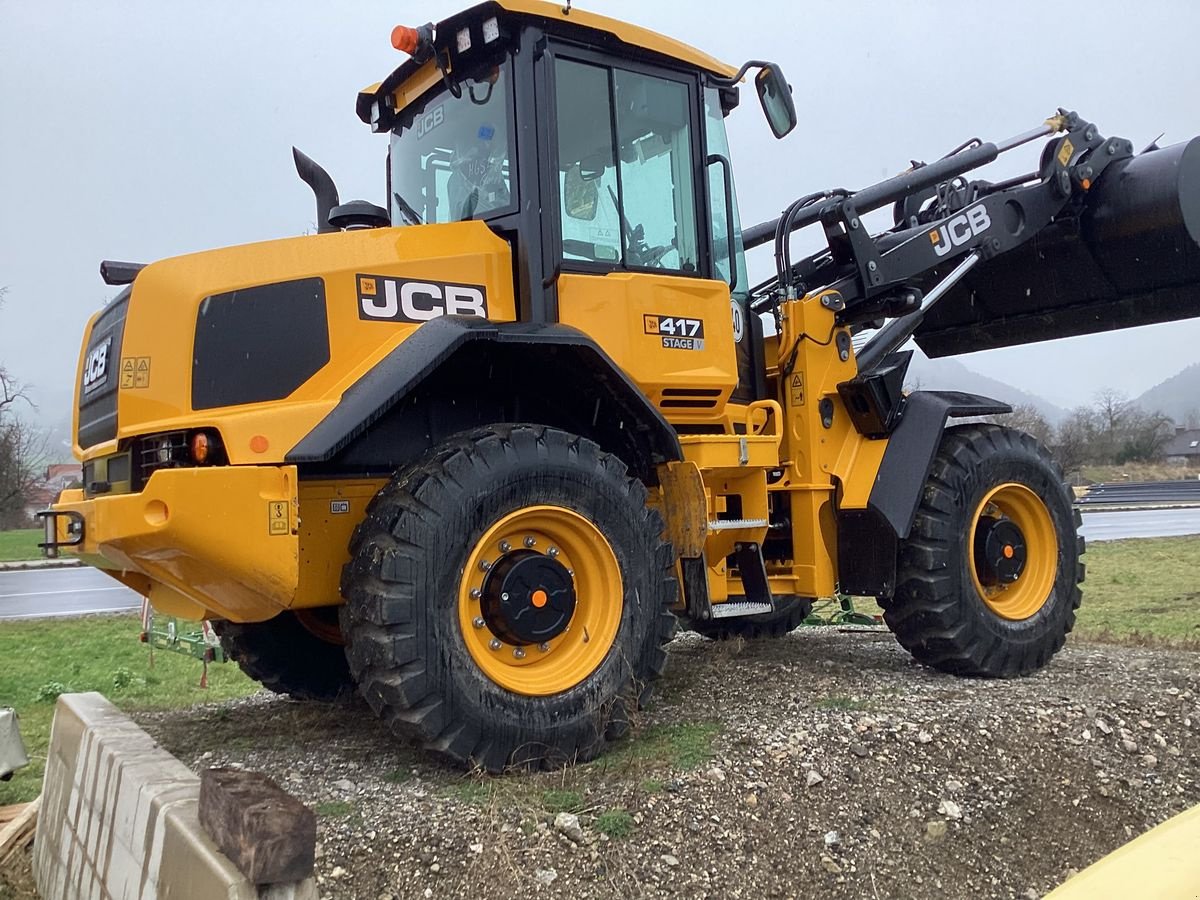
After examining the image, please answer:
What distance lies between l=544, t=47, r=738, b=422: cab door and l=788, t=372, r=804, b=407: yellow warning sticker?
0.75 meters

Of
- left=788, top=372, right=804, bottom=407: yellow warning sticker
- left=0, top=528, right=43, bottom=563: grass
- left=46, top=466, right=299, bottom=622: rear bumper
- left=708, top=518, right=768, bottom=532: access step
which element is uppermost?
left=788, top=372, right=804, bottom=407: yellow warning sticker

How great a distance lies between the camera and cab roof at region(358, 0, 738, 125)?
461cm

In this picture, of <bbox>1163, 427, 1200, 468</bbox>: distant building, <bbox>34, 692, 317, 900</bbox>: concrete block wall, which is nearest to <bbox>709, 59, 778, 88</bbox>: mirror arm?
<bbox>34, 692, 317, 900</bbox>: concrete block wall

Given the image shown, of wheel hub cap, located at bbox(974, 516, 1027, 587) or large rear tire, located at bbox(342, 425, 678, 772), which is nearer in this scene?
large rear tire, located at bbox(342, 425, 678, 772)

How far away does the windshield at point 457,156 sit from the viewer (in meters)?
4.78

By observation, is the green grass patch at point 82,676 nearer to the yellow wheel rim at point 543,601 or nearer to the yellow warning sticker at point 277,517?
the yellow warning sticker at point 277,517

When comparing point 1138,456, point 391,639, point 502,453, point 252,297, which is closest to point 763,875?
point 391,639

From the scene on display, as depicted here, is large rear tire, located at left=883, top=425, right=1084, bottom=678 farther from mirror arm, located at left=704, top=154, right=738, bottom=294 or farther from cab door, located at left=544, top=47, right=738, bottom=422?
mirror arm, located at left=704, top=154, right=738, bottom=294

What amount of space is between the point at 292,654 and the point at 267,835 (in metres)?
3.08

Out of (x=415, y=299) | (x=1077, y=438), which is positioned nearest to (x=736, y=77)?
(x=415, y=299)

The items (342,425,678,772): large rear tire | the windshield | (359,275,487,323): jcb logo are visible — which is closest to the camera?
(342,425,678,772): large rear tire

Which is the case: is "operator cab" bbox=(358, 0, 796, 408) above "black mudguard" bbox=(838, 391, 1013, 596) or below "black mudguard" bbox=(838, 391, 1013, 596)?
above

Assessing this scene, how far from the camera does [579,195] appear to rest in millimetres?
4879

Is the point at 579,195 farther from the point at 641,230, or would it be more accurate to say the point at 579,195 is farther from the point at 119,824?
the point at 119,824
